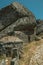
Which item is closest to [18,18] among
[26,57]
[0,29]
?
[0,29]

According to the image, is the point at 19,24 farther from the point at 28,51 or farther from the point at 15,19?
the point at 28,51

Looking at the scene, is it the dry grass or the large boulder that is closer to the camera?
the dry grass

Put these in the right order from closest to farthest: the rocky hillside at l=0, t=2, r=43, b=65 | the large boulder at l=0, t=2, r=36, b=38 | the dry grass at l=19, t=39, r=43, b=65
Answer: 1. the dry grass at l=19, t=39, r=43, b=65
2. the rocky hillside at l=0, t=2, r=43, b=65
3. the large boulder at l=0, t=2, r=36, b=38

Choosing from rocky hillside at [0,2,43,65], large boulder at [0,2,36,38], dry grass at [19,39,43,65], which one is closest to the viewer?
dry grass at [19,39,43,65]

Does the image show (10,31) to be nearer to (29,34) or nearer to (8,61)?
(29,34)

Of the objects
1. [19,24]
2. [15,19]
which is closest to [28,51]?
[19,24]

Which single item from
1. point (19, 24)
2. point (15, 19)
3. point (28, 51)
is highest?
point (15, 19)

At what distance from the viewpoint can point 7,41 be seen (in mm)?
21734

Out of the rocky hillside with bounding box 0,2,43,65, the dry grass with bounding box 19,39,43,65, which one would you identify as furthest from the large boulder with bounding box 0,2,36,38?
the dry grass with bounding box 19,39,43,65

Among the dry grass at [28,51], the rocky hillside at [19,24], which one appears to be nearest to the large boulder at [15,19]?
the rocky hillside at [19,24]

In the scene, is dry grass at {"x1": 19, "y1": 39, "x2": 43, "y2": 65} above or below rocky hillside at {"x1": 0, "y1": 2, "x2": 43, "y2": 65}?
below

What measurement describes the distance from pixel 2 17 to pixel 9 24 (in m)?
1.28

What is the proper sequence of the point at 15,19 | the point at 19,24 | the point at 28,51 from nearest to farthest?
the point at 28,51
the point at 19,24
the point at 15,19

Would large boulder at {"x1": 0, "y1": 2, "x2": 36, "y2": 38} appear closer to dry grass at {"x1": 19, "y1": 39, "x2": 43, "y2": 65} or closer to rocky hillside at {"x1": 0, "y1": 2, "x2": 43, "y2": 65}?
rocky hillside at {"x1": 0, "y1": 2, "x2": 43, "y2": 65}
